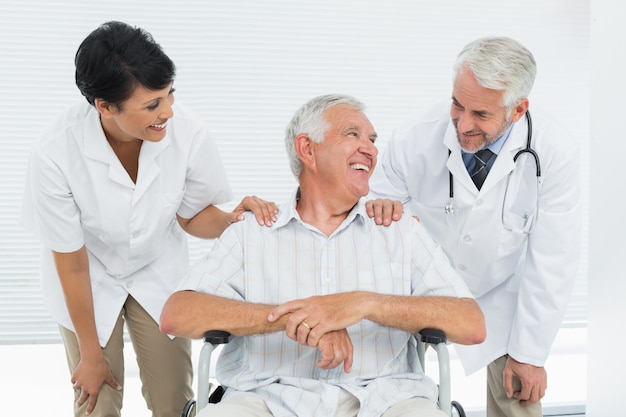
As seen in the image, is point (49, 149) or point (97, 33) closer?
point (97, 33)

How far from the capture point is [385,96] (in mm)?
3809

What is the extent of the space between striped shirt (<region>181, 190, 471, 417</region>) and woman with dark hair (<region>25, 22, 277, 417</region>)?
104mm

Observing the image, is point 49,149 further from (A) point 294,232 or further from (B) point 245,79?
(B) point 245,79

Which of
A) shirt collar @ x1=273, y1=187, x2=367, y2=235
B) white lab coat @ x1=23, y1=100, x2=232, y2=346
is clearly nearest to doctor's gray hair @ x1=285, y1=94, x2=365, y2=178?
shirt collar @ x1=273, y1=187, x2=367, y2=235

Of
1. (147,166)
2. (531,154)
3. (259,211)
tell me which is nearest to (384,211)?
(259,211)

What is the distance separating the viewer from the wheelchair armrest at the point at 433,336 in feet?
5.92

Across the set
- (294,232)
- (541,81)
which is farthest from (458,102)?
(541,81)

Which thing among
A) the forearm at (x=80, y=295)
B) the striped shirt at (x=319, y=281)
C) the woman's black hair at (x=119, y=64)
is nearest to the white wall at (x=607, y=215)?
the striped shirt at (x=319, y=281)

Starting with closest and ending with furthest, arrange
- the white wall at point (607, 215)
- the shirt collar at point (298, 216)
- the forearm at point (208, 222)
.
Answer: the shirt collar at point (298, 216) → the forearm at point (208, 222) → the white wall at point (607, 215)

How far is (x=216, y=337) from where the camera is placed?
1.83 meters

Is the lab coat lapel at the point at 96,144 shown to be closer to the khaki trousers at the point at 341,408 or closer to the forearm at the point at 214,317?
the forearm at the point at 214,317

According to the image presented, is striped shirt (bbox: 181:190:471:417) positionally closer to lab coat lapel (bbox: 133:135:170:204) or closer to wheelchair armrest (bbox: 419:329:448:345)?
wheelchair armrest (bbox: 419:329:448:345)

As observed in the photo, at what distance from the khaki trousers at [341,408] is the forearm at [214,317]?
0.56 feet

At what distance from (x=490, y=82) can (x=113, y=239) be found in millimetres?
1159
